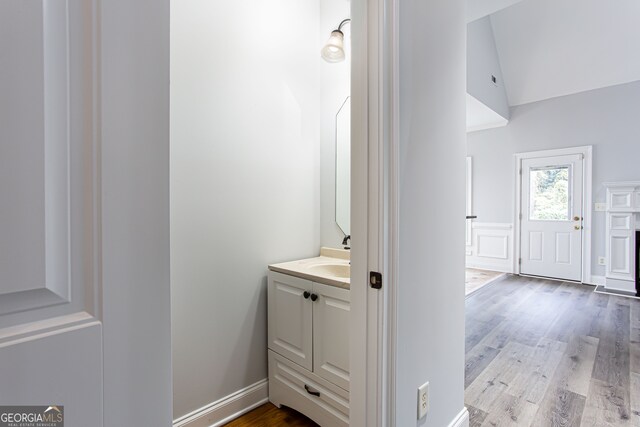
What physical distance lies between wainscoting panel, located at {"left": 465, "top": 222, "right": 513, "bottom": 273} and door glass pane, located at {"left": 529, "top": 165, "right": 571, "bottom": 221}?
1.66 feet

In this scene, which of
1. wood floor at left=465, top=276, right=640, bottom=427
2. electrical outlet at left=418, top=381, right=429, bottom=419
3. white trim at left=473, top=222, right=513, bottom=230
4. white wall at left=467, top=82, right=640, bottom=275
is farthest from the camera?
white trim at left=473, top=222, right=513, bottom=230

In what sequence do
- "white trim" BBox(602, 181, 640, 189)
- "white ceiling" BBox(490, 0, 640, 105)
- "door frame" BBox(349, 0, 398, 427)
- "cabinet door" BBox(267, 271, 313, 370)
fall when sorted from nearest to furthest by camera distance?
"door frame" BBox(349, 0, 398, 427) → "cabinet door" BBox(267, 271, 313, 370) → "white ceiling" BBox(490, 0, 640, 105) → "white trim" BBox(602, 181, 640, 189)

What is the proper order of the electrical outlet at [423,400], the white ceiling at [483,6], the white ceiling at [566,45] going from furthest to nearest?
the white ceiling at [566,45] → the white ceiling at [483,6] → the electrical outlet at [423,400]

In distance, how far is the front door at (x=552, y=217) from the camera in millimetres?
4746

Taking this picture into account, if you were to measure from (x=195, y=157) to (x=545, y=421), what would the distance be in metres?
2.45

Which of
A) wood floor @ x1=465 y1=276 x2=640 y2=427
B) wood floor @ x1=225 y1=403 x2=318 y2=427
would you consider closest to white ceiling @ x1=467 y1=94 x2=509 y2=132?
wood floor @ x1=465 y1=276 x2=640 y2=427

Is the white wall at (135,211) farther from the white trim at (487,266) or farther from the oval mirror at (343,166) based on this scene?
the white trim at (487,266)

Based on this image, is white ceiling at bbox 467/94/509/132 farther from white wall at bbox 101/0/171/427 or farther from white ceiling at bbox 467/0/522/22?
white wall at bbox 101/0/171/427

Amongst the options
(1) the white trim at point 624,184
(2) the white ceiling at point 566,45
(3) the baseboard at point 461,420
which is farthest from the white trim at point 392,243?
(1) the white trim at point 624,184

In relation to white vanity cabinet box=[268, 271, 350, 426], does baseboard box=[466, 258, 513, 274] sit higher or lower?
lower

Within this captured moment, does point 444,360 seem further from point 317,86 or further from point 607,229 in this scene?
point 607,229

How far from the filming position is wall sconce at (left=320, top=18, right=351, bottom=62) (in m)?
2.02

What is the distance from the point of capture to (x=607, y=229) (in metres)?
4.42

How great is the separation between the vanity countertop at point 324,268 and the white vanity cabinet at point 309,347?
0.11ft
